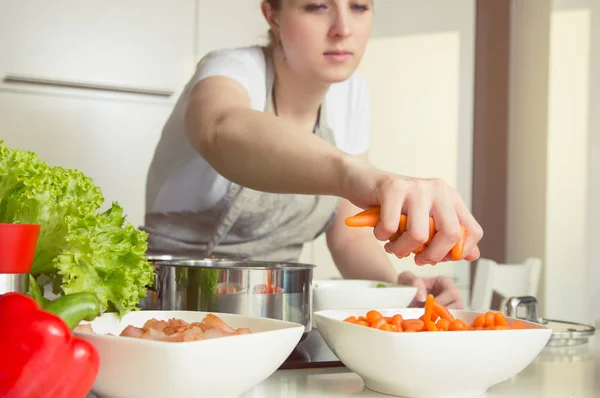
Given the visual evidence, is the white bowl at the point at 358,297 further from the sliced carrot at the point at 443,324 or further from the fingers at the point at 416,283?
the sliced carrot at the point at 443,324

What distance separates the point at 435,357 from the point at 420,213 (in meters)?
0.15

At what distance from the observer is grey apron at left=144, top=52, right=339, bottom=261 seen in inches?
77.7

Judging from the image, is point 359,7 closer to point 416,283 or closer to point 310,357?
point 416,283

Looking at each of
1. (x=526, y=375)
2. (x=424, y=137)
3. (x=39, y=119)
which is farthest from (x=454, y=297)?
(x=424, y=137)

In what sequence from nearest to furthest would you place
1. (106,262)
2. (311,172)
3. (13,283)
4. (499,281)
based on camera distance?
1. (13,283)
2. (106,262)
3. (311,172)
4. (499,281)

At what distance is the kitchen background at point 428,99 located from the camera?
8.23 ft

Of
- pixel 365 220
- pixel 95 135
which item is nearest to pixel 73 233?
pixel 365 220

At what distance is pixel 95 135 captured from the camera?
2574 millimetres

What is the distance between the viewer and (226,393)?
762 mm

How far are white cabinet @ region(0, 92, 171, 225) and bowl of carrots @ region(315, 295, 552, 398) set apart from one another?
1.79m

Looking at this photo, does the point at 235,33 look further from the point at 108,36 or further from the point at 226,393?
the point at 226,393

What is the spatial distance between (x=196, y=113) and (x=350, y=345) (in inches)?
25.6

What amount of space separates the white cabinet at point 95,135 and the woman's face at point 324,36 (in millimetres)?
842

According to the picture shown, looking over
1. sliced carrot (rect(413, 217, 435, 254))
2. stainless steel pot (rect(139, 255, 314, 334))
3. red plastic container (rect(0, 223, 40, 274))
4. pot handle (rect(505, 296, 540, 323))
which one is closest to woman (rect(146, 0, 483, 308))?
pot handle (rect(505, 296, 540, 323))
